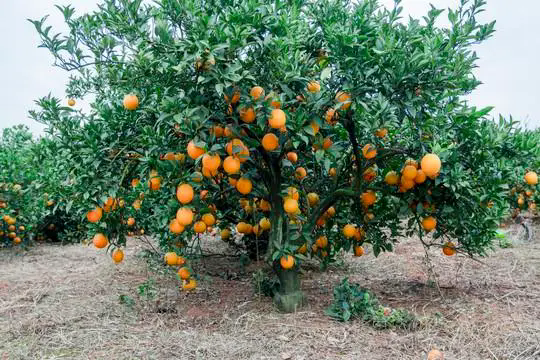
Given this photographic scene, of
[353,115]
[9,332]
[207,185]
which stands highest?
[353,115]

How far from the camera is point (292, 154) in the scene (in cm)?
362

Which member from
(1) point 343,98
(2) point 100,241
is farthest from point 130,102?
(1) point 343,98

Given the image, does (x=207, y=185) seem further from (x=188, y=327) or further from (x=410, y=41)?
(x=410, y=41)

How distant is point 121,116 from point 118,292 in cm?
237

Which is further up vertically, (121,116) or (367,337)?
(121,116)

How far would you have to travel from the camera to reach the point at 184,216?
10.4 feet

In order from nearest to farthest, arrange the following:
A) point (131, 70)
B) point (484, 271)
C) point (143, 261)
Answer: point (131, 70)
point (484, 271)
point (143, 261)

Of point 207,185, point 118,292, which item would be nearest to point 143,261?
point 118,292

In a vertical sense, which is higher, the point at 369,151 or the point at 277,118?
the point at 277,118

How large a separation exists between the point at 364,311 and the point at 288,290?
686 millimetres

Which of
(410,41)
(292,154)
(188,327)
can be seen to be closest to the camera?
(410,41)

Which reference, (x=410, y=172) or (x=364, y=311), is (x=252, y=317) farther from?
(x=410, y=172)

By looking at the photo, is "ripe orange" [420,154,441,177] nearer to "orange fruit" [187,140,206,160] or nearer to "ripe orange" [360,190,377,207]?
"ripe orange" [360,190,377,207]

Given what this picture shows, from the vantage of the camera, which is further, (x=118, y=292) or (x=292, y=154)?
(x=118, y=292)
